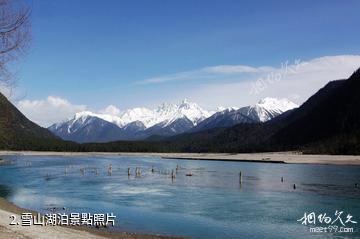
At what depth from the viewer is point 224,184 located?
280 ft

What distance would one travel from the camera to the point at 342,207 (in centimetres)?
5278

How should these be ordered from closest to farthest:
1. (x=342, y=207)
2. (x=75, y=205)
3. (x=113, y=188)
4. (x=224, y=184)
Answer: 1. (x=342, y=207)
2. (x=75, y=205)
3. (x=113, y=188)
4. (x=224, y=184)

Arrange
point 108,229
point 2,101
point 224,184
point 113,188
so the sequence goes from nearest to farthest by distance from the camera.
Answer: point 2,101, point 108,229, point 113,188, point 224,184

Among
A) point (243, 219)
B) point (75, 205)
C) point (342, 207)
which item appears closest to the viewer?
point (243, 219)

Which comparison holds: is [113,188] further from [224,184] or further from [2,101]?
[2,101]

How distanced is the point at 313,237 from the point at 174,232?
11418 millimetres

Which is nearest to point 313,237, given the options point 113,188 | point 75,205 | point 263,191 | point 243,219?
point 243,219

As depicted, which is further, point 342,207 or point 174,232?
point 342,207

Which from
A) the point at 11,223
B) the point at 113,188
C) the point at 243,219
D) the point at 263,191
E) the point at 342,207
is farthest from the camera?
the point at 113,188

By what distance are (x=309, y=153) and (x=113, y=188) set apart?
130972mm

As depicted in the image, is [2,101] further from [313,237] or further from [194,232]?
[313,237]

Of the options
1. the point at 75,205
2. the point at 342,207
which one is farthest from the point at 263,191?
the point at 75,205

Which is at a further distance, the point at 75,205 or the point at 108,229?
the point at 75,205

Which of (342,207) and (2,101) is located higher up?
(2,101)
